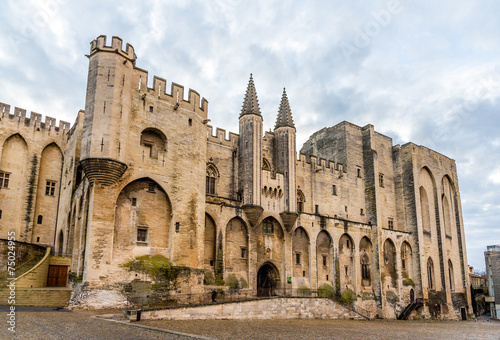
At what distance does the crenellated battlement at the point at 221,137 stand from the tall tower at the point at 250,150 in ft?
2.72

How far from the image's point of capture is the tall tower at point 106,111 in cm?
2208

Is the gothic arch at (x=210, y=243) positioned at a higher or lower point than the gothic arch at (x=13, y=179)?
lower

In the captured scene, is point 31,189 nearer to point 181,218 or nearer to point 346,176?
point 181,218

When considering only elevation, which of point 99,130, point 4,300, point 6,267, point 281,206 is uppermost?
point 99,130

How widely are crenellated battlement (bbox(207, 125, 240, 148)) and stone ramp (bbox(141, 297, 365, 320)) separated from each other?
41.5 ft

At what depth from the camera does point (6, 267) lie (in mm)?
25375

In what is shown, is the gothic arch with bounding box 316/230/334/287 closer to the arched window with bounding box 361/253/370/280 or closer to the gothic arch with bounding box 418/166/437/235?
the arched window with bounding box 361/253/370/280

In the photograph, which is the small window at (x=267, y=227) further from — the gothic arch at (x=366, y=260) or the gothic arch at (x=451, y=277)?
the gothic arch at (x=451, y=277)

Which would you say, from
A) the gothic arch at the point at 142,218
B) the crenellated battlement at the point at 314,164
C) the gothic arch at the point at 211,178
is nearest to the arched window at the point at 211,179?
the gothic arch at the point at 211,178

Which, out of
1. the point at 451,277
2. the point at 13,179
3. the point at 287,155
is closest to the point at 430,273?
the point at 451,277

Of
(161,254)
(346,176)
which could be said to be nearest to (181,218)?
(161,254)

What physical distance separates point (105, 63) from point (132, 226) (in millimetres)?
9535

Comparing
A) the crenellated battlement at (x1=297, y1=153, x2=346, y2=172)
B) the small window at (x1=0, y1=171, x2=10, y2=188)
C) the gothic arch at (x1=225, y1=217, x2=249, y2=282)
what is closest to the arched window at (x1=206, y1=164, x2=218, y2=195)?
the gothic arch at (x1=225, y1=217, x2=249, y2=282)

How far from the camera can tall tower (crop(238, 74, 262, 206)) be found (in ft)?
99.5
